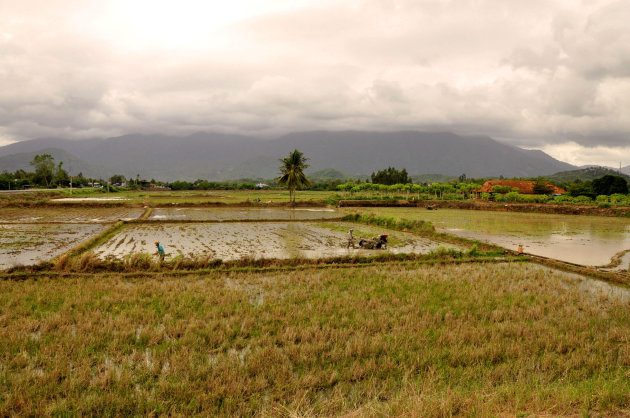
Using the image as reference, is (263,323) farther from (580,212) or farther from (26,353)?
(580,212)

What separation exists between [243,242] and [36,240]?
455 inches

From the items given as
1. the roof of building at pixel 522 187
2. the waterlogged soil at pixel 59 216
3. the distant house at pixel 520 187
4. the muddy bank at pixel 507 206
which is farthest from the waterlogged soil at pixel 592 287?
the roof of building at pixel 522 187

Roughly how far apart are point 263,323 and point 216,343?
1.24 m

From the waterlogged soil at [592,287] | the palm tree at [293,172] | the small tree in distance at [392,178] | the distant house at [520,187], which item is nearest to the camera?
the waterlogged soil at [592,287]

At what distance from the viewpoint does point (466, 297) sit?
9594 mm

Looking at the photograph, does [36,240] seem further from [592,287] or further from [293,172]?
[293,172]

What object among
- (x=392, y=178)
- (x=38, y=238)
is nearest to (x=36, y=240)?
(x=38, y=238)

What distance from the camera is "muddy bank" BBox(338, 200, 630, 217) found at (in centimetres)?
3928

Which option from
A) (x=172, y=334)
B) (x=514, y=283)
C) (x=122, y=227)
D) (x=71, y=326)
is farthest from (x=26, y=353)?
(x=122, y=227)

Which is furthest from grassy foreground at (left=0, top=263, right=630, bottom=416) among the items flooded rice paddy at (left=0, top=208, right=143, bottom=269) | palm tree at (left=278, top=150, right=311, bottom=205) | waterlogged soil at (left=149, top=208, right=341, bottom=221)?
palm tree at (left=278, top=150, right=311, bottom=205)

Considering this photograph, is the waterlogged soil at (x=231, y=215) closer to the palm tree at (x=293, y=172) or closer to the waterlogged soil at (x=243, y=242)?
the waterlogged soil at (x=243, y=242)

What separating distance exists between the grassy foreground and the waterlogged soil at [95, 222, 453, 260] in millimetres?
5457

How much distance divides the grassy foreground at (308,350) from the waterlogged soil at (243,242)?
5.46m

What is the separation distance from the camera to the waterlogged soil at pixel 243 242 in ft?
52.9
